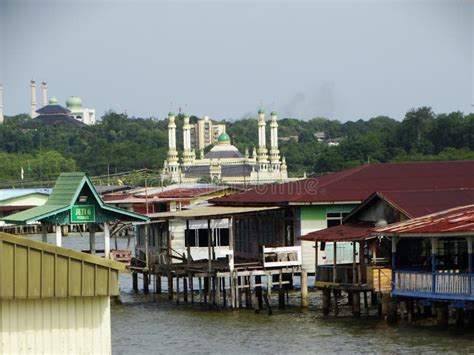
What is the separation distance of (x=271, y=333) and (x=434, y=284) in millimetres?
5251

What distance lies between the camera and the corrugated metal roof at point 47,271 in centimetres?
2273

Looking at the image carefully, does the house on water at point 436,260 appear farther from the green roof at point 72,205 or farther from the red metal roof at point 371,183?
the green roof at point 72,205

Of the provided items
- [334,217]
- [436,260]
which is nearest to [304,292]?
[334,217]

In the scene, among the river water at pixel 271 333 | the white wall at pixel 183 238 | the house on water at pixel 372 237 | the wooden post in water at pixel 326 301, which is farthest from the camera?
the white wall at pixel 183 238

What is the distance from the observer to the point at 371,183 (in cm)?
5378

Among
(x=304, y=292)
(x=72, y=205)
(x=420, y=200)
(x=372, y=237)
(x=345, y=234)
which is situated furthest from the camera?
(x=72, y=205)

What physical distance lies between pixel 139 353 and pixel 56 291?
1538 cm

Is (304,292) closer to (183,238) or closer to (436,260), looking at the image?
(436,260)

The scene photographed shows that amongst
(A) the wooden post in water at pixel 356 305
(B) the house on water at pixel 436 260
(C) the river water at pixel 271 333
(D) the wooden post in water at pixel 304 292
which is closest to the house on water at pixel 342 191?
(D) the wooden post in water at pixel 304 292

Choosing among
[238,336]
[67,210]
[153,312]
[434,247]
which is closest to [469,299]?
[434,247]

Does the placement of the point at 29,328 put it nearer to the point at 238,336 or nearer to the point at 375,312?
the point at 238,336

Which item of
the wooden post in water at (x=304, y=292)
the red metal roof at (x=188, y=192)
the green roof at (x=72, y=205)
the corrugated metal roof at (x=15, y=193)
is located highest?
the corrugated metal roof at (x=15, y=193)

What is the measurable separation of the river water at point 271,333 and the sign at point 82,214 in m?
3.51

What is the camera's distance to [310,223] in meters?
52.4
